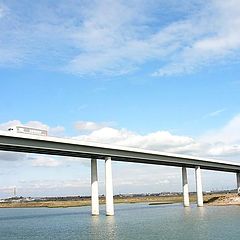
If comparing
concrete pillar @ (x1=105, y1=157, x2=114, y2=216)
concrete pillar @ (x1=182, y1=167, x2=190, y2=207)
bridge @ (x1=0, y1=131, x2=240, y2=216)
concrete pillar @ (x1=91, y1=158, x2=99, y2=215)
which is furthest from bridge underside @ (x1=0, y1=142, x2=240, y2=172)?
concrete pillar @ (x1=182, y1=167, x2=190, y2=207)

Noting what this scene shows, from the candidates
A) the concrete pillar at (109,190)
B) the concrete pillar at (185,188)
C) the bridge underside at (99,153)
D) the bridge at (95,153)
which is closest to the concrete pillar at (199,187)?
the bridge at (95,153)

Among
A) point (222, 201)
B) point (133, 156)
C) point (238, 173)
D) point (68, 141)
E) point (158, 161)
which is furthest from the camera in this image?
point (238, 173)

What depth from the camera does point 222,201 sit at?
111 m

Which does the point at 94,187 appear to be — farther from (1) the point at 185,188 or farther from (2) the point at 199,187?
(2) the point at 199,187

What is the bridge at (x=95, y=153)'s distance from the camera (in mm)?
61156

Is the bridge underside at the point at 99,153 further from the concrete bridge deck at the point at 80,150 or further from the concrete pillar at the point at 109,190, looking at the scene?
the concrete pillar at the point at 109,190

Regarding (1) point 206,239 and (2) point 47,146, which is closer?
(1) point 206,239

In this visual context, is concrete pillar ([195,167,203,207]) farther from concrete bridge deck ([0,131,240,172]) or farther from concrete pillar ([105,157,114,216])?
concrete pillar ([105,157,114,216])

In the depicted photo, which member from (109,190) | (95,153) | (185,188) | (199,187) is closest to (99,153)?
(95,153)

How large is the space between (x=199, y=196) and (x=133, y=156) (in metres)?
27.7

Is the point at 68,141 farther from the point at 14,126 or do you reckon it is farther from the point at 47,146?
the point at 14,126

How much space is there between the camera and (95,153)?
73.1m

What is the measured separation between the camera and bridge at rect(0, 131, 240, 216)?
61.2 m

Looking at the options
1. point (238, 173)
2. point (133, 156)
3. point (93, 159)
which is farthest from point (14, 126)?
point (238, 173)
